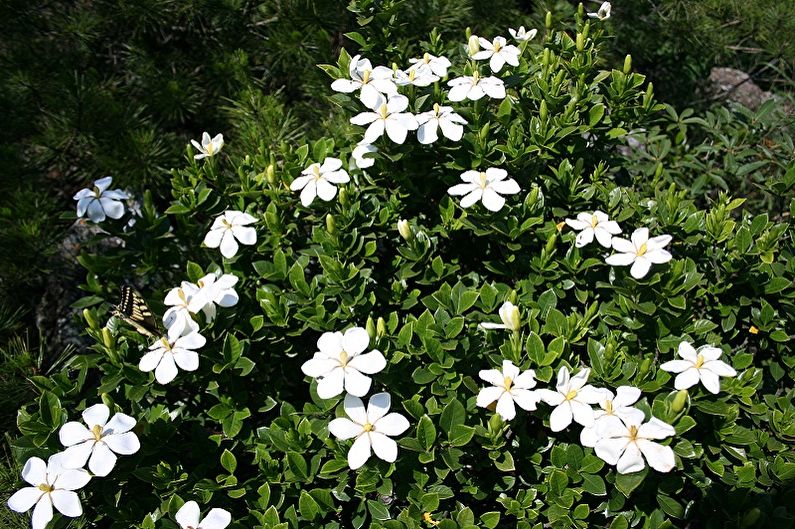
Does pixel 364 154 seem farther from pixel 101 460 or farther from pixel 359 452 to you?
pixel 101 460

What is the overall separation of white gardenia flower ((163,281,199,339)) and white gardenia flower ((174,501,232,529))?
0.35m

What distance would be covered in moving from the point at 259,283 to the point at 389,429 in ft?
2.01

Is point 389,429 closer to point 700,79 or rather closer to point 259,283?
point 259,283

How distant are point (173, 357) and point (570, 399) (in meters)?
0.81

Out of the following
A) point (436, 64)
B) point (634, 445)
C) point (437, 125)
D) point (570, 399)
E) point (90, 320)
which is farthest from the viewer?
point (436, 64)

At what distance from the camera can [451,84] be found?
181 cm

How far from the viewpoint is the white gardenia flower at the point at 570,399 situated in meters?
1.32

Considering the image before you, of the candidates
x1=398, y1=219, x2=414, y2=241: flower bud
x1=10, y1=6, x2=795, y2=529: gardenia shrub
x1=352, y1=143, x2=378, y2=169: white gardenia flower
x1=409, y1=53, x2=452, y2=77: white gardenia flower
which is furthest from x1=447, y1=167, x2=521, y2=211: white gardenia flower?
x1=409, y1=53, x2=452, y2=77: white gardenia flower

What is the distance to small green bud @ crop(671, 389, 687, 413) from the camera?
129cm

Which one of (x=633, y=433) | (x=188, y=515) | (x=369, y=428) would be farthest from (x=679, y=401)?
(x=188, y=515)

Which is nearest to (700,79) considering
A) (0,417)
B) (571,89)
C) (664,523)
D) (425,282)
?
(571,89)

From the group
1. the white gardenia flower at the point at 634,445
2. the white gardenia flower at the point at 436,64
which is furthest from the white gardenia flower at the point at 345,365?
the white gardenia flower at the point at 436,64

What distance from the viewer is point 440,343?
4.85ft

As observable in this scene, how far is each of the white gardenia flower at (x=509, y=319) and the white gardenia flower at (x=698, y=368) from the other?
304 mm
